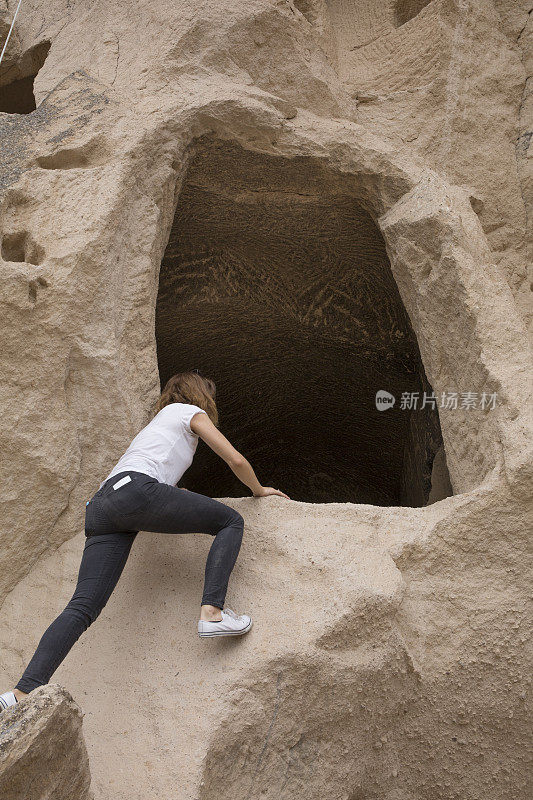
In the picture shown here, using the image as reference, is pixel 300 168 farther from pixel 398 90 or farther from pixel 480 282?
pixel 480 282

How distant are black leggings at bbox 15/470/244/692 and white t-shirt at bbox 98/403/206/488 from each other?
5cm

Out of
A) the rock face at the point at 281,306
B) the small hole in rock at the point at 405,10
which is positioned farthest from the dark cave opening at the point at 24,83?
the small hole in rock at the point at 405,10

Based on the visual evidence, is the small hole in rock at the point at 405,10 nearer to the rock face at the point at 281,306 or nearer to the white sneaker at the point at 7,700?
the rock face at the point at 281,306

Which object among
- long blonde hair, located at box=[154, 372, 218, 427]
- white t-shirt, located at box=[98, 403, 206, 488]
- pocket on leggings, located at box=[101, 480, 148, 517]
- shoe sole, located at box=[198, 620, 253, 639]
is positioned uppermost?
long blonde hair, located at box=[154, 372, 218, 427]

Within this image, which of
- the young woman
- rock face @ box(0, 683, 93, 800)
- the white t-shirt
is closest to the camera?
rock face @ box(0, 683, 93, 800)

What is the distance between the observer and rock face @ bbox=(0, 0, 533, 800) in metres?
1.83

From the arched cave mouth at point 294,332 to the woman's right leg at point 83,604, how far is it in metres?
1.60

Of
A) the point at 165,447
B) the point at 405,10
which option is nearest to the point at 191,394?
the point at 165,447

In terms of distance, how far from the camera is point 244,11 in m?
2.83

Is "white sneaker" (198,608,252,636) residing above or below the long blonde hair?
below

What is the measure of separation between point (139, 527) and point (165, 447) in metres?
0.23

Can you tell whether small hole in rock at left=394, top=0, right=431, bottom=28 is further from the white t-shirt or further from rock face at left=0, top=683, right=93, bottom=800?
rock face at left=0, top=683, right=93, bottom=800

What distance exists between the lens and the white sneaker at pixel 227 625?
5.72 feet

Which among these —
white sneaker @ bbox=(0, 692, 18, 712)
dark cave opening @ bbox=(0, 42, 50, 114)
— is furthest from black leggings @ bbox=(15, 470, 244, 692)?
dark cave opening @ bbox=(0, 42, 50, 114)
